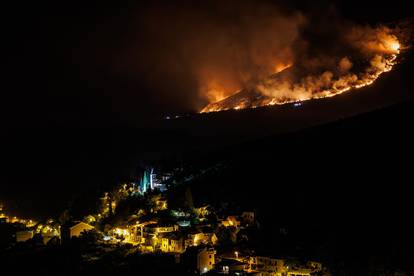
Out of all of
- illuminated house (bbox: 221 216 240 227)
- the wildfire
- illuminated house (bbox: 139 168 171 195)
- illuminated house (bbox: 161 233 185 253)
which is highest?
the wildfire

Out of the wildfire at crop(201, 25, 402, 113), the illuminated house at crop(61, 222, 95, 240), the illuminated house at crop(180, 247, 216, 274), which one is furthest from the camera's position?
the wildfire at crop(201, 25, 402, 113)

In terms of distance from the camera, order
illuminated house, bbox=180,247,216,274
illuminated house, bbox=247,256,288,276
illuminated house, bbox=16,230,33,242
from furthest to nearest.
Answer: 1. illuminated house, bbox=16,230,33,242
2. illuminated house, bbox=180,247,216,274
3. illuminated house, bbox=247,256,288,276

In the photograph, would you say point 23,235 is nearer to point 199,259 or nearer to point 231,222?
point 231,222

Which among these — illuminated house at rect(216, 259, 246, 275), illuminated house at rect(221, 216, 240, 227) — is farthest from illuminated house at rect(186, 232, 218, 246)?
illuminated house at rect(216, 259, 246, 275)

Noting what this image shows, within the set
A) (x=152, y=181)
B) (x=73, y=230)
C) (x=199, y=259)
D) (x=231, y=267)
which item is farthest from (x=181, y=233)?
→ (x=152, y=181)

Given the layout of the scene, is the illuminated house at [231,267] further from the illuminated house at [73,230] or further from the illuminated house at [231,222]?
the illuminated house at [73,230]

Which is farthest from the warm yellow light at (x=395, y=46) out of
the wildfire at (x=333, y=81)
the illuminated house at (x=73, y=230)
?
the illuminated house at (x=73, y=230)

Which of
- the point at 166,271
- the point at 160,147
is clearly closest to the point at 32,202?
the point at 160,147

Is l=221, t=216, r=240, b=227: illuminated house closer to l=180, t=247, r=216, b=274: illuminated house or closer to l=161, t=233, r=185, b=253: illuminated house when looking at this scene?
l=161, t=233, r=185, b=253: illuminated house
